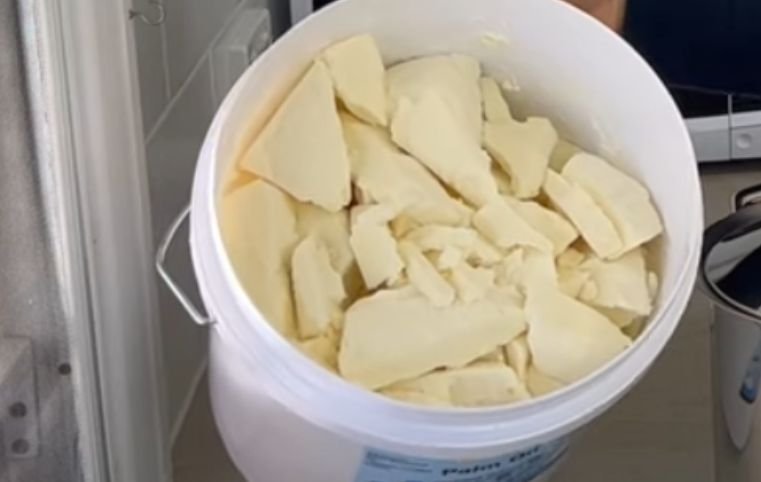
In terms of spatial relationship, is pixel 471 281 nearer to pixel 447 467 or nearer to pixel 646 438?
pixel 447 467

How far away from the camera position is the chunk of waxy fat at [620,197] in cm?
86

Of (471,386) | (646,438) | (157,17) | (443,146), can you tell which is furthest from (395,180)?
(646,438)

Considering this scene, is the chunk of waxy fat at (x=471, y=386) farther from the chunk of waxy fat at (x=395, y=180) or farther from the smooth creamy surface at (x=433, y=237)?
the chunk of waxy fat at (x=395, y=180)

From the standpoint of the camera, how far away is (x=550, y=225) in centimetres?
87

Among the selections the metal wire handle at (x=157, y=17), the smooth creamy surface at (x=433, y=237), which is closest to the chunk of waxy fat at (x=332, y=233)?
the smooth creamy surface at (x=433, y=237)

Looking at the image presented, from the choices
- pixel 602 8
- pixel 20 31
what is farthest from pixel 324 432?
pixel 602 8

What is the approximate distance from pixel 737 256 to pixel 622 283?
0.17m

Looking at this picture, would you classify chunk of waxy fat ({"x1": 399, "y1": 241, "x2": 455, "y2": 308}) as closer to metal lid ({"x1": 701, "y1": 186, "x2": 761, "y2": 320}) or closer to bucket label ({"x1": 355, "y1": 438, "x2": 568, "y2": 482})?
bucket label ({"x1": 355, "y1": 438, "x2": 568, "y2": 482})

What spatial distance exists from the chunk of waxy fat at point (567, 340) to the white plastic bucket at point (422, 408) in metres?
0.03

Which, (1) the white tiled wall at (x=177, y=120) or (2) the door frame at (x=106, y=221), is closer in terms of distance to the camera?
(2) the door frame at (x=106, y=221)

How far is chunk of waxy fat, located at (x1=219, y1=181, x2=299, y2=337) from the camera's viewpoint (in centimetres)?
79

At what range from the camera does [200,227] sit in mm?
792

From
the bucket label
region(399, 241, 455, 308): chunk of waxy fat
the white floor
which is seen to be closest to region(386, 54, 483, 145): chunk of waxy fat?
region(399, 241, 455, 308): chunk of waxy fat

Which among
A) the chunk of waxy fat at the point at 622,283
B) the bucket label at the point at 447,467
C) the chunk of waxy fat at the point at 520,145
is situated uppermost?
the chunk of waxy fat at the point at 520,145
